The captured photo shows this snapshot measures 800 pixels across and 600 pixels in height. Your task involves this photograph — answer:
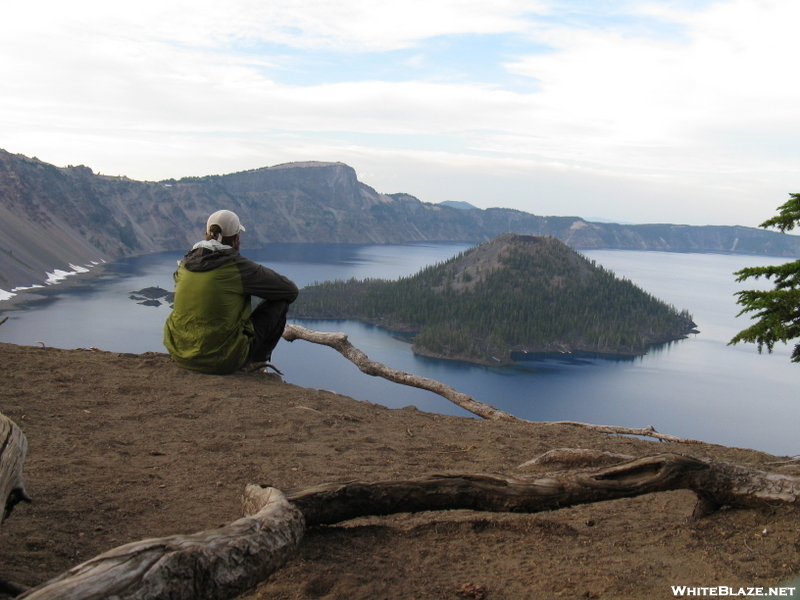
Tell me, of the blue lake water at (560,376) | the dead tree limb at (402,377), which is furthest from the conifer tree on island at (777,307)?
the blue lake water at (560,376)

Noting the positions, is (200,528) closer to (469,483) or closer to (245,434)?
(469,483)

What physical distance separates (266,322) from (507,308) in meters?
134

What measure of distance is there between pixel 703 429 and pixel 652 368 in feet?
119

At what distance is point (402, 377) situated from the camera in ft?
33.0

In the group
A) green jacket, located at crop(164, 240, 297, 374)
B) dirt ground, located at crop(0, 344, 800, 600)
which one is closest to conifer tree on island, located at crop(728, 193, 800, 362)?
dirt ground, located at crop(0, 344, 800, 600)

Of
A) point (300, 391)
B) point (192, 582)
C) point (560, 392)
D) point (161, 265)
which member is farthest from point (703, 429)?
point (161, 265)

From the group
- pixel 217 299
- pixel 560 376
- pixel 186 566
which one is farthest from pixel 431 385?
pixel 560 376

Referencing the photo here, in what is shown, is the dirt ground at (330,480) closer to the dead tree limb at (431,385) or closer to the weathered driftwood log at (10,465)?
the weathered driftwood log at (10,465)

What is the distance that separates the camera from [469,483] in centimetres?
431

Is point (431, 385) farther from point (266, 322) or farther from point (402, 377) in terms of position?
point (266, 322)

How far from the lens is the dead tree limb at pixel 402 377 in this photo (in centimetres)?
983

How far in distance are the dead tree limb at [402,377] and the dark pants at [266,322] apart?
78cm

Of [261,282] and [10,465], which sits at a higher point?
[261,282]

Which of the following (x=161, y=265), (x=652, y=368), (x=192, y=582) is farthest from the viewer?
(x=161, y=265)
